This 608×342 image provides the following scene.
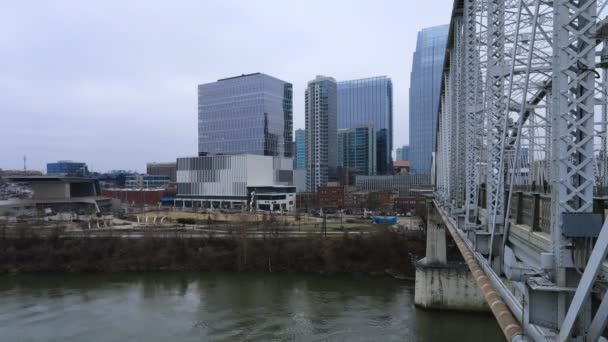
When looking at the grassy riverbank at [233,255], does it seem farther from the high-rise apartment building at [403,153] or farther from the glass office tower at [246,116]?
the high-rise apartment building at [403,153]

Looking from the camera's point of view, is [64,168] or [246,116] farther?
[64,168]

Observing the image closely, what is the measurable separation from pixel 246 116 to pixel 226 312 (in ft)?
193

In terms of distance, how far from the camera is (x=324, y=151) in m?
99.8

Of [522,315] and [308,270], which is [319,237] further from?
[522,315]

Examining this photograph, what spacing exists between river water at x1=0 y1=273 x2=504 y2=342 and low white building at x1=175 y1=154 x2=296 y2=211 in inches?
1461

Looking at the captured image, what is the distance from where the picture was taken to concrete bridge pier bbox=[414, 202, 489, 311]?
18.8m

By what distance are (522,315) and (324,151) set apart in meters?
96.2

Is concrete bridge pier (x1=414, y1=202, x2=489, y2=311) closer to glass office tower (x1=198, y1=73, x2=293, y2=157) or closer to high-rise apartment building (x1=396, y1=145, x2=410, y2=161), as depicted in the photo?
glass office tower (x1=198, y1=73, x2=293, y2=157)

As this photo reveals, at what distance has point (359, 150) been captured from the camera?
4478 inches

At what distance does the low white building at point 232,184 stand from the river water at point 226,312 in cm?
3711

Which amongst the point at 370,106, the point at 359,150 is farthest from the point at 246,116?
the point at 370,106

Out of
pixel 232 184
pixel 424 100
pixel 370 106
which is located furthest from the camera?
pixel 370 106

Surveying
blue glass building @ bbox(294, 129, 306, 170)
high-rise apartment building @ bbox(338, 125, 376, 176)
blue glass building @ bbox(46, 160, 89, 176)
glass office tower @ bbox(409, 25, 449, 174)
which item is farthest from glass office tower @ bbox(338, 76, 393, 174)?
blue glass building @ bbox(46, 160, 89, 176)

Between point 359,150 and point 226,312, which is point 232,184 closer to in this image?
point 226,312
